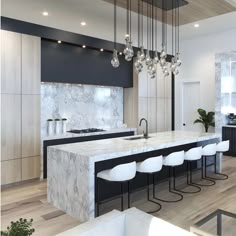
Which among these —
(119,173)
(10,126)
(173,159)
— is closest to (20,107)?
(10,126)

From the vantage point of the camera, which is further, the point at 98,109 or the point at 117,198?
the point at 98,109

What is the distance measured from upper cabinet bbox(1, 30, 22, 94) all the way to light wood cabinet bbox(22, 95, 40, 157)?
0.31 m

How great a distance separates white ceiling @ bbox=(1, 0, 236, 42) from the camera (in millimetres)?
5410

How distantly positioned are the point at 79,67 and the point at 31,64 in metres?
1.33

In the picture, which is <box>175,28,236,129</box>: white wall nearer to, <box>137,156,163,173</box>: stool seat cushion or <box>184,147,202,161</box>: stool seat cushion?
<box>184,147,202,161</box>: stool seat cushion

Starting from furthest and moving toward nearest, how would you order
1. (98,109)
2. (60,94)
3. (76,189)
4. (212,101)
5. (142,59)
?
(212,101) → (98,109) → (60,94) → (142,59) → (76,189)

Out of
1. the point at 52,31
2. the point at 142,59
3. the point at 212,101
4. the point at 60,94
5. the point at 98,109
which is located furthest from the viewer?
the point at 212,101

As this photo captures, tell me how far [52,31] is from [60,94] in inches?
59.8

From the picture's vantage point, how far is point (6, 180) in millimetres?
4883

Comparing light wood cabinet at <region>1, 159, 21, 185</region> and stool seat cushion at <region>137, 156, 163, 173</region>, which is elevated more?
stool seat cushion at <region>137, 156, 163, 173</region>

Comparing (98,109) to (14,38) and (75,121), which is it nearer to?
(75,121)

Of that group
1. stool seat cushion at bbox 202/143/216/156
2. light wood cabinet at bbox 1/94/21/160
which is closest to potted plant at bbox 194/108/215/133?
stool seat cushion at bbox 202/143/216/156

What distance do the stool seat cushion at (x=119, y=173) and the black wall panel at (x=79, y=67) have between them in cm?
300

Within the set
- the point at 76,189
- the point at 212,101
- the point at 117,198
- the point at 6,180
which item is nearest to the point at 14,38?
the point at 6,180
